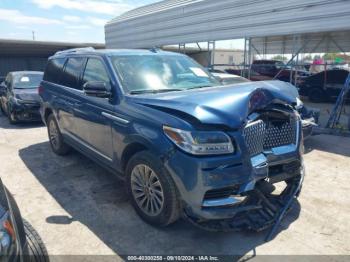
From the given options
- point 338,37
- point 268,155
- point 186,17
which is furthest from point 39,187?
point 338,37

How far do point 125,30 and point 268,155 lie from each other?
19.3m

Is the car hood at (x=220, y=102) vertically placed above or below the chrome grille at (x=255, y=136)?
above

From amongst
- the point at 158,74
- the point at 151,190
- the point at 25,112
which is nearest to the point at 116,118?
the point at 158,74

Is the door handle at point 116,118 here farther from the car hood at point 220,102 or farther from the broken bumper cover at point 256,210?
the broken bumper cover at point 256,210

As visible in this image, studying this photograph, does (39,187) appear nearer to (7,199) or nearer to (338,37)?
(7,199)

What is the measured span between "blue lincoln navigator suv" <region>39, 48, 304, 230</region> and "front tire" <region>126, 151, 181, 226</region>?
0.01 m

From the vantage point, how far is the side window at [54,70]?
5.50 meters

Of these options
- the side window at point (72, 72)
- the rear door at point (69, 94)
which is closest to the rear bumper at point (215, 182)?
the rear door at point (69, 94)

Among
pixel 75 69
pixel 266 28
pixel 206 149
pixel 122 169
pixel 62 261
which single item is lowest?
pixel 62 261

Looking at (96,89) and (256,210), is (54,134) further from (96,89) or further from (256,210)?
(256,210)

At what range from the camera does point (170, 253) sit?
305 cm

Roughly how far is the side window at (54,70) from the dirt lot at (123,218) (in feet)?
4.80

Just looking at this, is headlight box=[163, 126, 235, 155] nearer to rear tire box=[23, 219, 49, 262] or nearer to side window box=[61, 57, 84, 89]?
rear tire box=[23, 219, 49, 262]

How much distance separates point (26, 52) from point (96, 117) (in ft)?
79.7
